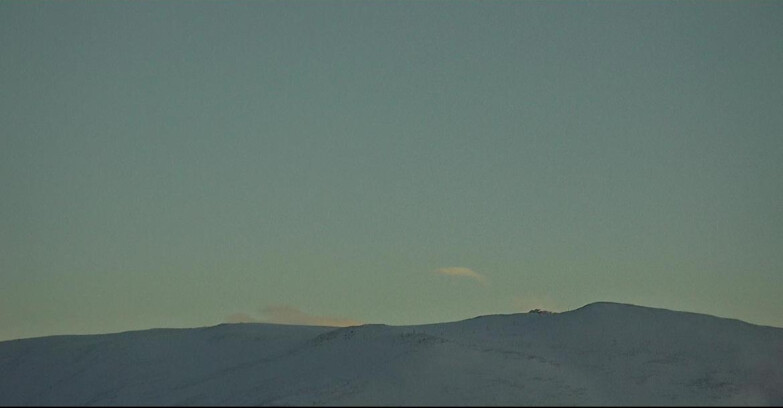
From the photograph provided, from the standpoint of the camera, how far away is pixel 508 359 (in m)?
42.8

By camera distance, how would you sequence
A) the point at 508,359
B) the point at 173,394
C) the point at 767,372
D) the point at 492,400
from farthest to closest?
the point at 767,372
the point at 508,359
the point at 173,394
the point at 492,400

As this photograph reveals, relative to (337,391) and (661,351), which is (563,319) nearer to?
(661,351)

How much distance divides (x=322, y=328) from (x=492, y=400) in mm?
16043

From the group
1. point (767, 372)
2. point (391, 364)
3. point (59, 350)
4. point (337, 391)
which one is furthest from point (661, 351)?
point (59, 350)

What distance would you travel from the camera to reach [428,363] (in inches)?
1565

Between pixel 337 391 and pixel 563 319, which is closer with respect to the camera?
pixel 337 391

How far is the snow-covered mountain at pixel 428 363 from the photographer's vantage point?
1491 inches

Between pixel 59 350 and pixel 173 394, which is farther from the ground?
pixel 59 350

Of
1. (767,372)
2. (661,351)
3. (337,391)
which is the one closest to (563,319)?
(661,351)

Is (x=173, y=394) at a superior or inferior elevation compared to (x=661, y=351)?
inferior

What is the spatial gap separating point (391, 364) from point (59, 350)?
66.2 feet

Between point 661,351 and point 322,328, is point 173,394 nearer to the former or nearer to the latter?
point 322,328

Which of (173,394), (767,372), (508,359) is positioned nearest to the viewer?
(173,394)

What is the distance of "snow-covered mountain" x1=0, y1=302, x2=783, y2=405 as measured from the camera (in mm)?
37875
